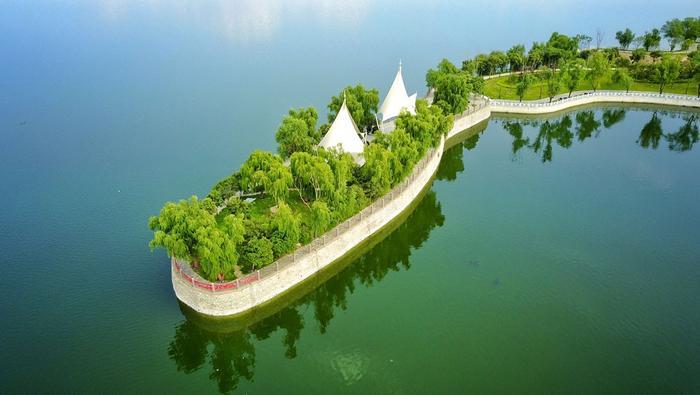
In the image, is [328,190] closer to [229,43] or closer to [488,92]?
[488,92]

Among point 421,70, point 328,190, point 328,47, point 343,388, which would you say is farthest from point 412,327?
point 328,47

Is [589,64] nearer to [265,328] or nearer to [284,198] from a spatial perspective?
[284,198]

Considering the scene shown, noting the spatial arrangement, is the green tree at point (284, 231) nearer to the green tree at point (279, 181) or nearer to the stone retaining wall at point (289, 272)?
the stone retaining wall at point (289, 272)

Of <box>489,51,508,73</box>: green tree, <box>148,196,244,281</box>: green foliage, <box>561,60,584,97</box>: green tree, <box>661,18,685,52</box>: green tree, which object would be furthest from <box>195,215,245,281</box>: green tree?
<box>661,18,685,52</box>: green tree

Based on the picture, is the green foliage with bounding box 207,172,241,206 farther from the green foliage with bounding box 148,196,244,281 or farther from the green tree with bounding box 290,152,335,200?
the green foliage with bounding box 148,196,244,281

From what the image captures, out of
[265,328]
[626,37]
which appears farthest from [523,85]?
[265,328]
